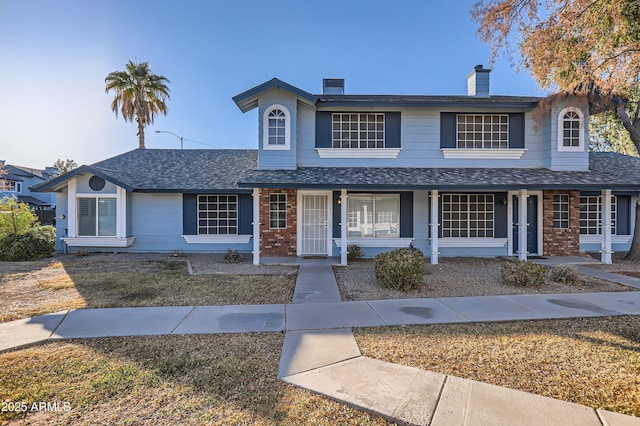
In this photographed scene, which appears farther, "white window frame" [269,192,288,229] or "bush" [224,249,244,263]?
"white window frame" [269,192,288,229]

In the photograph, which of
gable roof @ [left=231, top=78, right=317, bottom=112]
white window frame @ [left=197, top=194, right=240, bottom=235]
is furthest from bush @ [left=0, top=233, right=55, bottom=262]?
gable roof @ [left=231, top=78, right=317, bottom=112]

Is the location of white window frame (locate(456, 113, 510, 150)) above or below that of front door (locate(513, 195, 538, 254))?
above

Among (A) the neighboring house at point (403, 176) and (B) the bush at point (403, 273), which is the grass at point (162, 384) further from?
(A) the neighboring house at point (403, 176)

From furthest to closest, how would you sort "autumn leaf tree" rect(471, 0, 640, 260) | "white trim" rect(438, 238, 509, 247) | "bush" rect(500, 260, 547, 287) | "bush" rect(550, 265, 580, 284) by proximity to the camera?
"white trim" rect(438, 238, 509, 247) → "bush" rect(550, 265, 580, 284) → "bush" rect(500, 260, 547, 287) → "autumn leaf tree" rect(471, 0, 640, 260)

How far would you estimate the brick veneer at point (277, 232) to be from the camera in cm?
1177

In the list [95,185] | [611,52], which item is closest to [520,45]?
[611,52]

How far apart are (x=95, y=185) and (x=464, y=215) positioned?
14.6 meters

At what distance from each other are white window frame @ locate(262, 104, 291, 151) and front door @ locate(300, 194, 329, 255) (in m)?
2.02

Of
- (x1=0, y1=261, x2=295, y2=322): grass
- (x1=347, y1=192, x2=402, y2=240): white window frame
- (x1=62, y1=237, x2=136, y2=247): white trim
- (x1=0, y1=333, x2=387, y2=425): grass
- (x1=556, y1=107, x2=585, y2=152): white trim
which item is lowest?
(x1=0, y1=333, x2=387, y2=425): grass

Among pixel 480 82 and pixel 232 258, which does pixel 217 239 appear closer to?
pixel 232 258

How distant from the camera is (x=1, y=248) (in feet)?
37.9

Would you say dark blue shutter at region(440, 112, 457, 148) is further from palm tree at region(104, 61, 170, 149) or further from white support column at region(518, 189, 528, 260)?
palm tree at region(104, 61, 170, 149)

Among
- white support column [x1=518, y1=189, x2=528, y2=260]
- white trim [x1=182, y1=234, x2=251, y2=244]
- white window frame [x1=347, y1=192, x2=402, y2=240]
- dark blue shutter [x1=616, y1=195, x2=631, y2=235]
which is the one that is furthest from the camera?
dark blue shutter [x1=616, y1=195, x2=631, y2=235]

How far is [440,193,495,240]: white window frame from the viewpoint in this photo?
1201 centimetres
